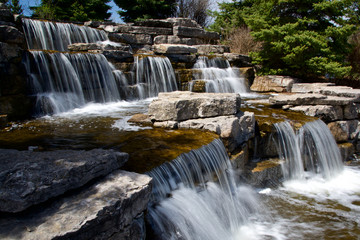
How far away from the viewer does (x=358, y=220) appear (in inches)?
147

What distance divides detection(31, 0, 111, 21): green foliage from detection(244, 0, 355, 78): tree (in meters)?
12.2

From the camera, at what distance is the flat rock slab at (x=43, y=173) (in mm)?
1748

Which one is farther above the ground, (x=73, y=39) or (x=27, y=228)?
(x=73, y=39)

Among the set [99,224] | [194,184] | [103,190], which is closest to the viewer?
[99,224]

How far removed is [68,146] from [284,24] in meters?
11.5

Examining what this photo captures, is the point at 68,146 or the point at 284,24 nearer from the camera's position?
the point at 68,146

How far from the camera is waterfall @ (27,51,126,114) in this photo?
21.2 feet

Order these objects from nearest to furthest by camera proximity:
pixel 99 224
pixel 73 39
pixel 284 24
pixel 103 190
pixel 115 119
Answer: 1. pixel 99 224
2. pixel 103 190
3. pixel 115 119
4. pixel 73 39
5. pixel 284 24

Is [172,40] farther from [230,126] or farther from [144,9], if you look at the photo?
[230,126]

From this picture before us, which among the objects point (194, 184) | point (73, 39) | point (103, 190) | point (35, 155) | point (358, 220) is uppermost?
point (73, 39)

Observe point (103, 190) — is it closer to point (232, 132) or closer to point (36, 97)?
point (232, 132)

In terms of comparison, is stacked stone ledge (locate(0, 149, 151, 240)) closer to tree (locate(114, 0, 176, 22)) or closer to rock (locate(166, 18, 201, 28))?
rock (locate(166, 18, 201, 28))

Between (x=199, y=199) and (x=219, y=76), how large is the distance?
7655 mm

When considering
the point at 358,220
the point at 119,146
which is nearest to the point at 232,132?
the point at 119,146
